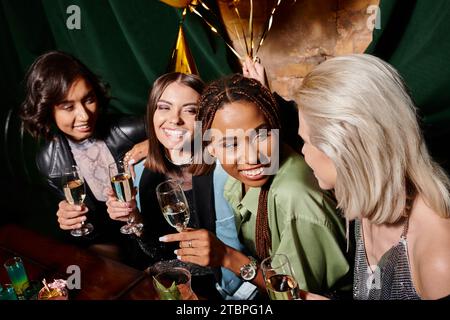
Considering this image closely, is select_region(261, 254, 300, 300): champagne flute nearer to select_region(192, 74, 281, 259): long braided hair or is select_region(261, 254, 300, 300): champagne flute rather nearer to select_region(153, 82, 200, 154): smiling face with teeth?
select_region(192, 74, 281, 259): long braided hair

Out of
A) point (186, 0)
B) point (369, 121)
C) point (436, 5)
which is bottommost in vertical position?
point (369, 121)

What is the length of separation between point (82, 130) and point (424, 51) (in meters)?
1.57

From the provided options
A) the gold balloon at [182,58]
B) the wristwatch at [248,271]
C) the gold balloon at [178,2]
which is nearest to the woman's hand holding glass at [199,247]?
the wristwatch at [248,271]

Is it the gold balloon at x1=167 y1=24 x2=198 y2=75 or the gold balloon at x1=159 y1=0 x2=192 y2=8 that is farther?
the gold balloon at x1=167 y1=24 x2=198 y2=75

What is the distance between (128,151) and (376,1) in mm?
1387

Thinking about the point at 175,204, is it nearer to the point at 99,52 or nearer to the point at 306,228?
the point at 306,228

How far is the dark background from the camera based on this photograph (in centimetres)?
234

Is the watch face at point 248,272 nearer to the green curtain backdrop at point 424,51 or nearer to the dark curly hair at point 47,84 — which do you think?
the green curtain backdrop at point 424,51

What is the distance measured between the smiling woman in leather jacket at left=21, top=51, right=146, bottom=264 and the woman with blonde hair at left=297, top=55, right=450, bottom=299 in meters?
1.26

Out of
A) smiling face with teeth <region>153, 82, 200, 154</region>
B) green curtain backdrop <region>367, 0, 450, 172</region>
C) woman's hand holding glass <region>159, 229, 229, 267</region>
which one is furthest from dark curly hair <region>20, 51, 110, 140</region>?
green curtain backdrop <region>367, 0, 450, 172</region>

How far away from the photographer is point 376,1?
195cm

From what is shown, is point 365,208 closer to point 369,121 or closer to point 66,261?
point 369,121

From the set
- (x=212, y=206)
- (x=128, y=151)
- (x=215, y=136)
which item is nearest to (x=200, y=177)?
(x=212, y=206)
